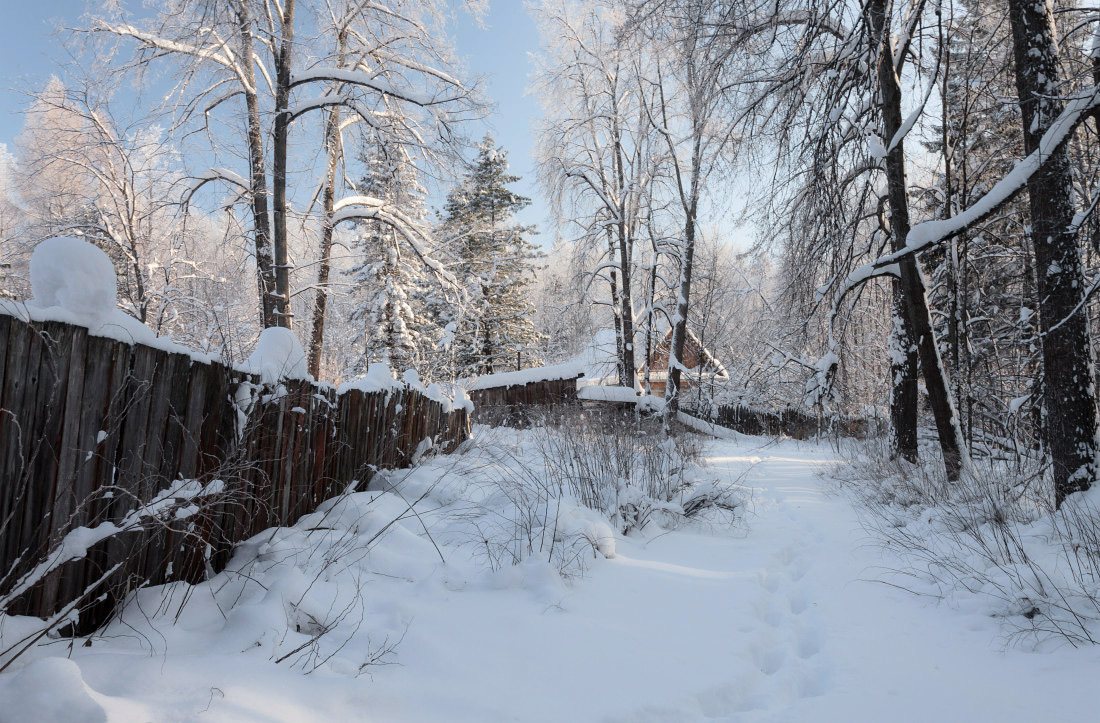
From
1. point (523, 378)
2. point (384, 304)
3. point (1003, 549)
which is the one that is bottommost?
point (1003, 549)

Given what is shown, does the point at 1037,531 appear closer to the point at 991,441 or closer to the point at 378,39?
the point at 991,441

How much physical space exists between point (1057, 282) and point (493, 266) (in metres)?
21.2

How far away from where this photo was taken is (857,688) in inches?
82.8

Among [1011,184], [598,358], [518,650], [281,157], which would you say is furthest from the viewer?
[598,358]

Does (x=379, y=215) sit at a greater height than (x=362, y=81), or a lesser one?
lesser

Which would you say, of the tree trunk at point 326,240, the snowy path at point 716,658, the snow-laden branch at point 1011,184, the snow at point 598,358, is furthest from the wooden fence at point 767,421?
the snowy path at point 716,658

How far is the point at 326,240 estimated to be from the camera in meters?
10.7

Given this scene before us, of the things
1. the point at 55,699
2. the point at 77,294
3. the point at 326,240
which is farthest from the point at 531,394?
the point at 55,699

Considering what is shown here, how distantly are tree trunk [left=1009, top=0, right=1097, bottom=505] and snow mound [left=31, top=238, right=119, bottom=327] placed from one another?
5.67 meters

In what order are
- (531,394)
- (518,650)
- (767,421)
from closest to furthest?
(518,650) < (531,394) < (767,421)

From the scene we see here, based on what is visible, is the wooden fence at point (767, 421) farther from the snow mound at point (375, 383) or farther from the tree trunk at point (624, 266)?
the snow mound at point (375, 383)

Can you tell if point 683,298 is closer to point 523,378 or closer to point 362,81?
point 523,378

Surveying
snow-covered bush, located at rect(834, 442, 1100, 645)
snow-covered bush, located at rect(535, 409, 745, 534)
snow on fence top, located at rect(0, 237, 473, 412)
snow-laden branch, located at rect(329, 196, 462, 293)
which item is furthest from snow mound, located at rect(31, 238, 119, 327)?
snow-laden branch, located at rect(329, 196, 462, 293)

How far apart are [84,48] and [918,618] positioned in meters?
11.5
